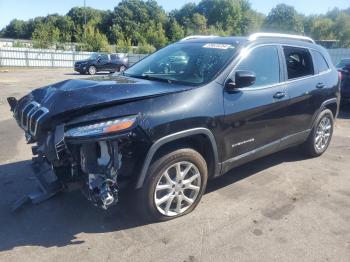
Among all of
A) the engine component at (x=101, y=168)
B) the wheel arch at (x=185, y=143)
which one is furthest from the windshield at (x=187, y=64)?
the engine component at (x=101, y=168)

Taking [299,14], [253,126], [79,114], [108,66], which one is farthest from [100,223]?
[299,14]

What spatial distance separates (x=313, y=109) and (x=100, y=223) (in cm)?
351

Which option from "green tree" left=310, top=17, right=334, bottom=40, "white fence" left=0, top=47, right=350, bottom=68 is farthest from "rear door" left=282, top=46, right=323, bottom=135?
"green tree" left=310, top=17, right=334, bottom=40

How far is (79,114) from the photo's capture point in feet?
10.8

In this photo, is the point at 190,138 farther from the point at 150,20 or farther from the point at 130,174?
the point at 150,20

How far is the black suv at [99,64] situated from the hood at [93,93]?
2311 centimetres

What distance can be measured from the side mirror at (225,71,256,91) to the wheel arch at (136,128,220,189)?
1.95 ft

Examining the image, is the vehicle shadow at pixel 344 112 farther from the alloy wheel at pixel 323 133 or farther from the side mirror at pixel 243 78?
the side mirror at pixel 243 78

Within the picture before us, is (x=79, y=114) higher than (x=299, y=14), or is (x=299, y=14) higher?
(x=299, y=14)

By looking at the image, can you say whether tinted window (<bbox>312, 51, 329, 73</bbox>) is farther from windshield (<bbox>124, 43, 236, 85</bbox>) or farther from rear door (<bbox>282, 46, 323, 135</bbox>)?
windshield (<bbox>124, 43, 236, 85</bbox>)

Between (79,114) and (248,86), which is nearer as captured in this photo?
(79,114)

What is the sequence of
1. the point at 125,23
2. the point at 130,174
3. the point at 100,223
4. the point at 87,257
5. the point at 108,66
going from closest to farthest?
1. the point at 87,257
2. the point at 130,174
3. the point at 100,223
4. the point at 108,66
5. the point at 125,23

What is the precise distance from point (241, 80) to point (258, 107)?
55cm

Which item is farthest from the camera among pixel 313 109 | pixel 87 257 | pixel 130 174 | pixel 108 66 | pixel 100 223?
pixel 108 66
